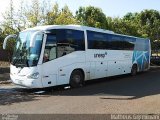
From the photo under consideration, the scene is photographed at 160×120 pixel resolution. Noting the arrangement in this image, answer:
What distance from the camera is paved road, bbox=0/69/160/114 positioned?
11.3 metres

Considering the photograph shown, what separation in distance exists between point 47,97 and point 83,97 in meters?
1.49

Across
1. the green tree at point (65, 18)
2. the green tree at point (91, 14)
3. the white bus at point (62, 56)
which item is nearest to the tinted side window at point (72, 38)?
the white bus at point (62, 56)

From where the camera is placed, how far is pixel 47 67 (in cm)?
1561

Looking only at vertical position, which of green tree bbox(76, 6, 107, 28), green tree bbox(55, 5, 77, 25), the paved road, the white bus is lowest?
the paved road

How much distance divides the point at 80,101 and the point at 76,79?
4.60m

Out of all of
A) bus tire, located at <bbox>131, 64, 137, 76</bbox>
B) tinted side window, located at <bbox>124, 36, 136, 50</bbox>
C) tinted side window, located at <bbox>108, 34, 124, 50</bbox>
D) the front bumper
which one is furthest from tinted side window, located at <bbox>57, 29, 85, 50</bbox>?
bus tire, located at <bbox>131, 64, 137, 76</bbox>

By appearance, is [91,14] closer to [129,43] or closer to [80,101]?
[129,43]

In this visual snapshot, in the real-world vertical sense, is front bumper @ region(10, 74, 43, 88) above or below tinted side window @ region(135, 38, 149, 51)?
below

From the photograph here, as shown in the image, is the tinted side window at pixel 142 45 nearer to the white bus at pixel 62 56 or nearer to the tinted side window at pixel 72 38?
the white bus at pixel 62 56

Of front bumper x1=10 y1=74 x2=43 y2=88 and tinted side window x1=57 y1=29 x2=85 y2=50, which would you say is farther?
tinted side window x1=57 y1=29 x2=85 y2=50

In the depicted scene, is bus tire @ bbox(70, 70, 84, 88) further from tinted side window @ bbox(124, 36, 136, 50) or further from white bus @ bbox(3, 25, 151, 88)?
tinted side window @ bbox(124, 36, 136, 50)

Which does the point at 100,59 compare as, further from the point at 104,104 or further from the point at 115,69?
the point at 104,104

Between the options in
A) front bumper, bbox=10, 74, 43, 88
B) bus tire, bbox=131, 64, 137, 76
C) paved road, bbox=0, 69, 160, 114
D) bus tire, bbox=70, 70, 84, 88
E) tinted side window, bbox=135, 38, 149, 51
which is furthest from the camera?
tinted side window, bbox=135, 38, 149, 51

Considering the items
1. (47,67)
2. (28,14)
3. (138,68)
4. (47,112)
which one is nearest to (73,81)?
(47,67)
